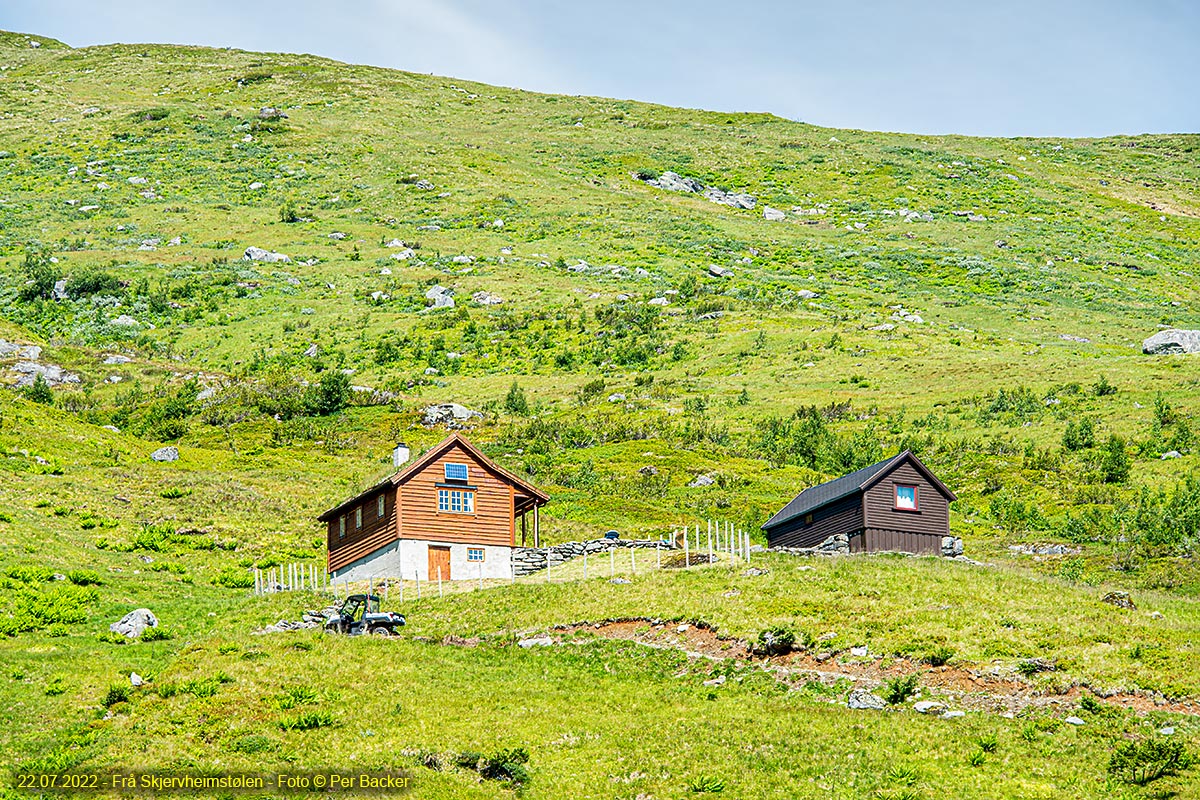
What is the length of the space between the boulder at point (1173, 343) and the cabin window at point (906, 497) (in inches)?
2433

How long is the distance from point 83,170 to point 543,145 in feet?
220

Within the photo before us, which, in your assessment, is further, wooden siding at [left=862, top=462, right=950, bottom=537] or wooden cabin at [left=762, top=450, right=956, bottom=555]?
wooden siding at [left=862, top=462, right=950, bottom=537]

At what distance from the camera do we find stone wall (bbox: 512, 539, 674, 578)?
5647 cm

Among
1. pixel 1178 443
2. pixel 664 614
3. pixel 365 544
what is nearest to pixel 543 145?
pixel 1178 443

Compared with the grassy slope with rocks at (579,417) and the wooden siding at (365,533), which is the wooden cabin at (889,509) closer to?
the grassy slope with rocks at (579,417)

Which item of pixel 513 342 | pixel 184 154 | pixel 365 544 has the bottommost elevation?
pixel 365 544

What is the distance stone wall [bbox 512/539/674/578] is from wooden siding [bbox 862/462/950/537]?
9.34 m

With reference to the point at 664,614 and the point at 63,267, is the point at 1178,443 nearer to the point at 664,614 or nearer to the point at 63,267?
the point at 664,614

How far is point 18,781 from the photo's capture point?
24047 millimetres

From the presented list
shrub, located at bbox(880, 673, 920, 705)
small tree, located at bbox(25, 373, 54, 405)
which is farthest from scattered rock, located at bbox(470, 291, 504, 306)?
shrub, located at bbox(880, 673, 920, 705)

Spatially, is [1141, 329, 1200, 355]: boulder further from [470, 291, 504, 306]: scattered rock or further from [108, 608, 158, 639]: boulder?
[108, 608, 158, 639]: boulder

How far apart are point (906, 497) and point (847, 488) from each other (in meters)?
2.76

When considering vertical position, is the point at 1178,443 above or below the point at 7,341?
below

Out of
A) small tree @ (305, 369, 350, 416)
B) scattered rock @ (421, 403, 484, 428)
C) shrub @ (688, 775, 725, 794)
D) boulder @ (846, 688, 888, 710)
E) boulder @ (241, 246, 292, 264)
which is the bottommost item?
shrub @ (688, 775, 725, 794)
